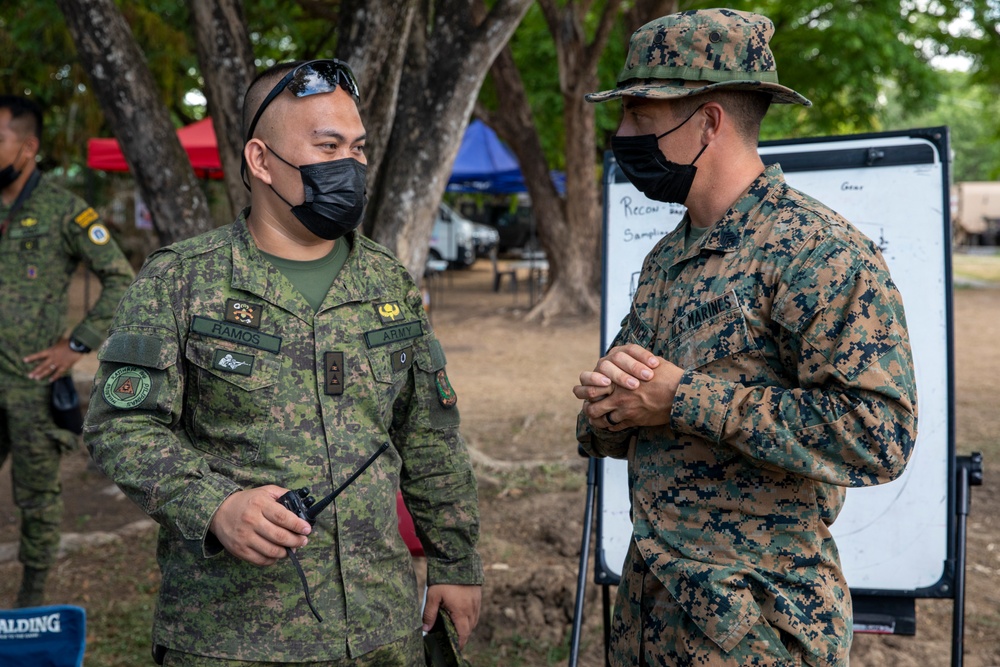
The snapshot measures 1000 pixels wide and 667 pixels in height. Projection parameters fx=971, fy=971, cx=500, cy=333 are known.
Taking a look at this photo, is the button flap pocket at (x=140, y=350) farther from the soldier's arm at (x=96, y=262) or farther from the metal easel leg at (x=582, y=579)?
the soldier's arm at (x=96, y=262)

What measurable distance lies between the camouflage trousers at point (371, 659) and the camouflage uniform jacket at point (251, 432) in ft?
0.06

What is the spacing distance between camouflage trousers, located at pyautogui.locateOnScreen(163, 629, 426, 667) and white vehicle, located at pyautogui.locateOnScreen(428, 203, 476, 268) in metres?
22.0

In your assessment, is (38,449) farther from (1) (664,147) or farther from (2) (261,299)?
(1) (664,147)

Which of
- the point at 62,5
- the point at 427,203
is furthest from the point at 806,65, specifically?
the point at 62,5

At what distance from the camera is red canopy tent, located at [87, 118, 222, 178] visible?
34.0 ft

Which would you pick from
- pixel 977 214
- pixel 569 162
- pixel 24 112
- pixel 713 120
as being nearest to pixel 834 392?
pixel 713 120

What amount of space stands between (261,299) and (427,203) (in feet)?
8.84

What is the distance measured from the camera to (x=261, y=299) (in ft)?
7.00

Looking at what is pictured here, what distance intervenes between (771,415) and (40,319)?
3.43 meters

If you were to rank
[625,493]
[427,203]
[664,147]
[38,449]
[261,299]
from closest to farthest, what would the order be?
[664,147], [261,299], [625,493], [38,449], [427,203]

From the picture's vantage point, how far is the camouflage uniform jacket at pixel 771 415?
1705 millimetres

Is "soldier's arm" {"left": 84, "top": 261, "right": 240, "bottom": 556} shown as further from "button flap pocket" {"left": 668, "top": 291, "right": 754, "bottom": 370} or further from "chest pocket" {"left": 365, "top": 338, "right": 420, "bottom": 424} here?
"button flap pocket" {"left": 668, "top": 291, "right": 754, "bottom": 370}

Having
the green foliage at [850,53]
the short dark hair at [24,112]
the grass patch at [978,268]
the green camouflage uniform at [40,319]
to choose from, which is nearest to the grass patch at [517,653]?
the green camouflage uniform at [40,319]

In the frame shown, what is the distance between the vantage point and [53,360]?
13.5 ft
